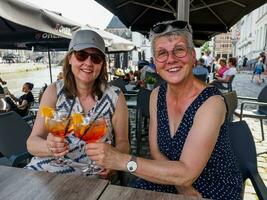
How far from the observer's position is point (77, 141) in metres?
2.16

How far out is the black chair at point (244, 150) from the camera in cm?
202

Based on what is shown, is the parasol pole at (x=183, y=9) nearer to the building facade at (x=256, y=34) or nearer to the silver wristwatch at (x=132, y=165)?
the silver wristwatch at (x=132, y=165)

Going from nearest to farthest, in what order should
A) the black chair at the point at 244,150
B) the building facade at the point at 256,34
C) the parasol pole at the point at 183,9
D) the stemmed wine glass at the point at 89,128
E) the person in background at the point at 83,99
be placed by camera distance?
the stemmed wine glass at the point at 89,128 → the black chair at the point at 244,150 → the person in background at the point at 83,99 → the parasol pole at the point at 183,9 → the building facade at the point at 256,34

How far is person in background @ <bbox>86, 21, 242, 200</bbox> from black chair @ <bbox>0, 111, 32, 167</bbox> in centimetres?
150

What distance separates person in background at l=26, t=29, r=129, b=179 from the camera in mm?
2129

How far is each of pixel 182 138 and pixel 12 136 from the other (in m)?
1.92

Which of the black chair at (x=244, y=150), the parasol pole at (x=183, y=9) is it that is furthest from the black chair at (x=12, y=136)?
the parasol pole at (x=183, y=9)

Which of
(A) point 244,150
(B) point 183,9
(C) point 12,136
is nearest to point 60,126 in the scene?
(A) point 244,150

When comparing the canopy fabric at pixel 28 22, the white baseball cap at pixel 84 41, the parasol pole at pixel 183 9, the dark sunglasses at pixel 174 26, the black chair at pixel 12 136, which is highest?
the parasol pole at pixel 183 9

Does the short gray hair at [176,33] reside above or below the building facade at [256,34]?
below

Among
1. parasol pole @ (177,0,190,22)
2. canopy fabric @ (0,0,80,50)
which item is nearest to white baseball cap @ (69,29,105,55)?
canopy fabric @ (0,0,80,50)

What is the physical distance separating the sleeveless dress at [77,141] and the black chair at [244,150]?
968 millimetres

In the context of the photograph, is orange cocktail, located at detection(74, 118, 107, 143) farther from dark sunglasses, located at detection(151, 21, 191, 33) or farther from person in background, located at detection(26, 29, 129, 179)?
dark sunglasses, located at detection(151, 21, 191, 33)

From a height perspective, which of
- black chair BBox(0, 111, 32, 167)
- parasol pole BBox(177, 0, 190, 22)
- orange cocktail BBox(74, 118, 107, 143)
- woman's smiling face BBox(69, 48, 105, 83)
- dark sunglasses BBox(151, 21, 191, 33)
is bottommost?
black chair BBox(0, 111, 32, 167)
